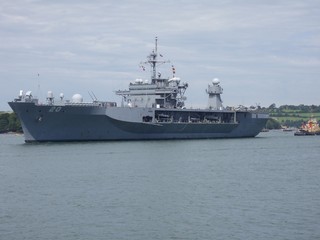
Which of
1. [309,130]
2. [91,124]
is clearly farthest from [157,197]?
[309,130]

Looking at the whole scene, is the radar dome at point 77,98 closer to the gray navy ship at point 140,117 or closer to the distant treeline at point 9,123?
the gray navy ship at point 140,117

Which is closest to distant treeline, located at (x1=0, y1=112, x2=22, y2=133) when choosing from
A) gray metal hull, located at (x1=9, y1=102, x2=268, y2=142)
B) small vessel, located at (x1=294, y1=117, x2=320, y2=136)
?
small vessel, located at (x1=294, y1=117, x2=320, y2=136)

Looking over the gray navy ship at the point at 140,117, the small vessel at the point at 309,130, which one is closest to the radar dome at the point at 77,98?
the gray navy ship at the point at 140,117

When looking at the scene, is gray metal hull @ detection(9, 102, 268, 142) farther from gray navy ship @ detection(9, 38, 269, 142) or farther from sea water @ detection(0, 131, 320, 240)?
sea water @ detection(0, 131, 320, 240)

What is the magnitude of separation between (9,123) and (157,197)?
11682 centimetres

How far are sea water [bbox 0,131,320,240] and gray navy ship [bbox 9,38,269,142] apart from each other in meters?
14.2

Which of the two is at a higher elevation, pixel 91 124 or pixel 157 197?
pixel 91 124

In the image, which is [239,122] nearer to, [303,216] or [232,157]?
[232,157]

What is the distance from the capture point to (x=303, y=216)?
2592cm

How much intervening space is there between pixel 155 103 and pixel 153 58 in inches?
335

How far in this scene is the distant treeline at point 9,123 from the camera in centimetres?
14150

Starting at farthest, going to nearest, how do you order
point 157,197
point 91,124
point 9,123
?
point 9,123 → point 91,124 → point 157,197

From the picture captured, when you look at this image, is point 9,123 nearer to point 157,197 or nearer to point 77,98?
point 77,98

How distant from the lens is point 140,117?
7300 cm
